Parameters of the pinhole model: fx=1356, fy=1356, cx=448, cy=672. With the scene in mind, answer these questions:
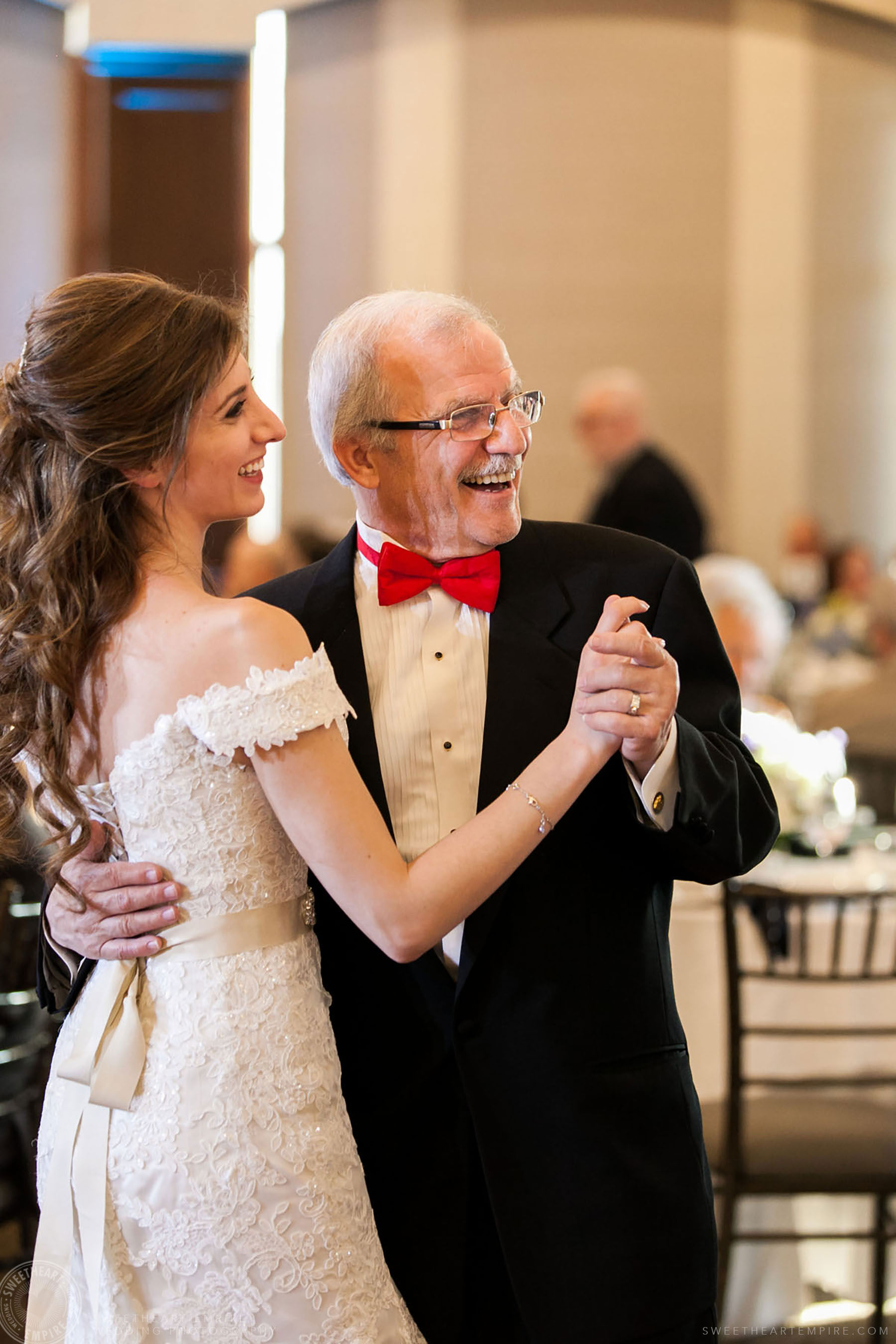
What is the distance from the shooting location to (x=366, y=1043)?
178 centimetres

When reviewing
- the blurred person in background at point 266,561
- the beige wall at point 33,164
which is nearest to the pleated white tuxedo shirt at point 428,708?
the blurred person in background at point 266,561

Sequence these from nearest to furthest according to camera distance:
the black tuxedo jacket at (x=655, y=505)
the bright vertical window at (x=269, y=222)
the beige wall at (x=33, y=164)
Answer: the black tuxedo jacket at (x=655, y=505) → the beige wall at (x=33, y=164) → the bright vertical window at (x=269, y=222)

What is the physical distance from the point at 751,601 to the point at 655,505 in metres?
1.38

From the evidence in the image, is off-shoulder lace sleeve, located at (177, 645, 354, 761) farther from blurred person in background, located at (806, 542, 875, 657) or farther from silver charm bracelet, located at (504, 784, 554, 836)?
blurred person in background, located at (806, 542, 875, 657)

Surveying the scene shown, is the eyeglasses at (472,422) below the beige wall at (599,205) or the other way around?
below

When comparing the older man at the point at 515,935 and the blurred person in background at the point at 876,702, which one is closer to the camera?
the older man at the point at 515,935

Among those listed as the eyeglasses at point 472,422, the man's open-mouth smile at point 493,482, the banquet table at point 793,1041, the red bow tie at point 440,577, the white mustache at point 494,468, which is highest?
the eyeglasses at point 472,422

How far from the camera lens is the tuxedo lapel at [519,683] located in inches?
67.8

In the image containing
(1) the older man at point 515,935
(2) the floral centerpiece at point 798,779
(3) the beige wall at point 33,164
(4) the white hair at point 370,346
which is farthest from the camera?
(3) the beige wall at point 33,164

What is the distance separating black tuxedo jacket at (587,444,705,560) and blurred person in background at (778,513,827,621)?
3.73 m

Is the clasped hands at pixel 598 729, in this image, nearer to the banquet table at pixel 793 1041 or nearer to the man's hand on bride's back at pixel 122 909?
the man's hand on bride's back at pixel 122 909

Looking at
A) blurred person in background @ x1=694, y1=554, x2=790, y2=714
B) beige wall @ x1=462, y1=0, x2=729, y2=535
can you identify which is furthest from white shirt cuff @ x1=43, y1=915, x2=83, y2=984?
beige wall @ x1=462, y1=0, x2=729, y2=535

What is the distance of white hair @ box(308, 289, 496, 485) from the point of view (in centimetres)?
191

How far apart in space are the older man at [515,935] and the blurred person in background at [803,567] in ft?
27.2
